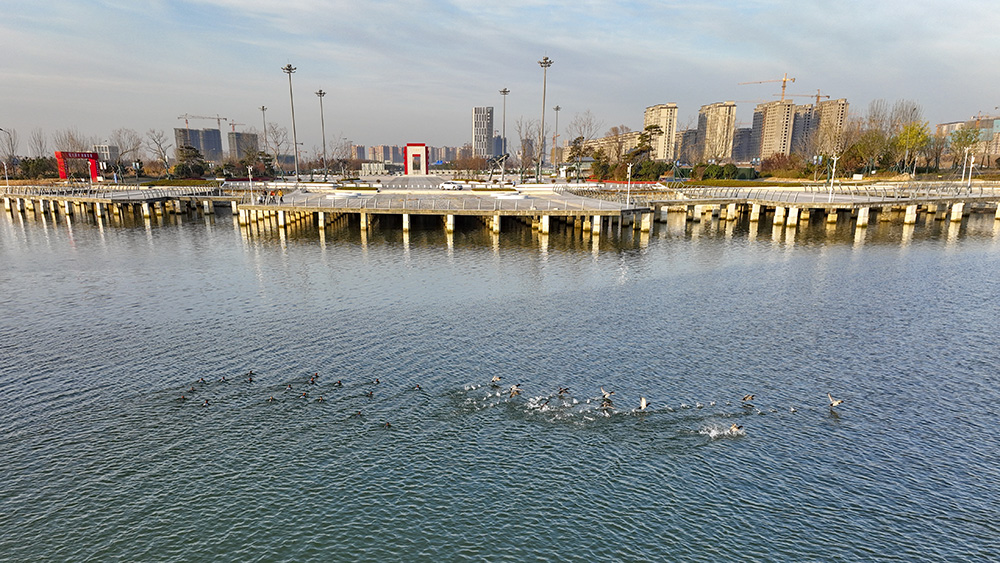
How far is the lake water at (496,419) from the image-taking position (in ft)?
45.3

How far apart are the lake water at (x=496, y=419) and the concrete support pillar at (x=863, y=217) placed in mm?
27729

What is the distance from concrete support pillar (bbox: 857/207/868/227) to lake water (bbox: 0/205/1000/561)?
91.0 ft

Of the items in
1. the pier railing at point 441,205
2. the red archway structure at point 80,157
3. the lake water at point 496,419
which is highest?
the red archway structure at point 80,157

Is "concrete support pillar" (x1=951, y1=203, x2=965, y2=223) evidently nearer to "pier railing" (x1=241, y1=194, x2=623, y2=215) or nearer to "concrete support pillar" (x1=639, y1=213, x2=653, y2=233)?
"concrete support pillar" (x1=639, y1=213, x2=653, y2=233)

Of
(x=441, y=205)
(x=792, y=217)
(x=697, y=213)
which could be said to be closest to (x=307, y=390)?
(x=441, y=205)

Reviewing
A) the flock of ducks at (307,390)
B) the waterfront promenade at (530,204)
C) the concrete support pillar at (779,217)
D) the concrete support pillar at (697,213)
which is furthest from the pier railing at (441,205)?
the flock of ducks at (307,390)

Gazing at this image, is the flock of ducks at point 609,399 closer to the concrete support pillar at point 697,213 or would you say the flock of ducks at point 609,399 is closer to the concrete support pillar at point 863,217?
the concrete support pillar at point 863,217

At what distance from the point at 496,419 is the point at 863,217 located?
63.4m

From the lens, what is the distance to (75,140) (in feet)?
498

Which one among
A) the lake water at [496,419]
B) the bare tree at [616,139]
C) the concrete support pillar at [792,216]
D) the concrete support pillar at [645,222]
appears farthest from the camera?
the bare tree at [616,139]

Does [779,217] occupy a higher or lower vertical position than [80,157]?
lower

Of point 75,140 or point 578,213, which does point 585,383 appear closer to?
point 578,213

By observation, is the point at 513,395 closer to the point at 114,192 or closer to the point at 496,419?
the point at 496,419

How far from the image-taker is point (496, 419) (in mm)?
19031
